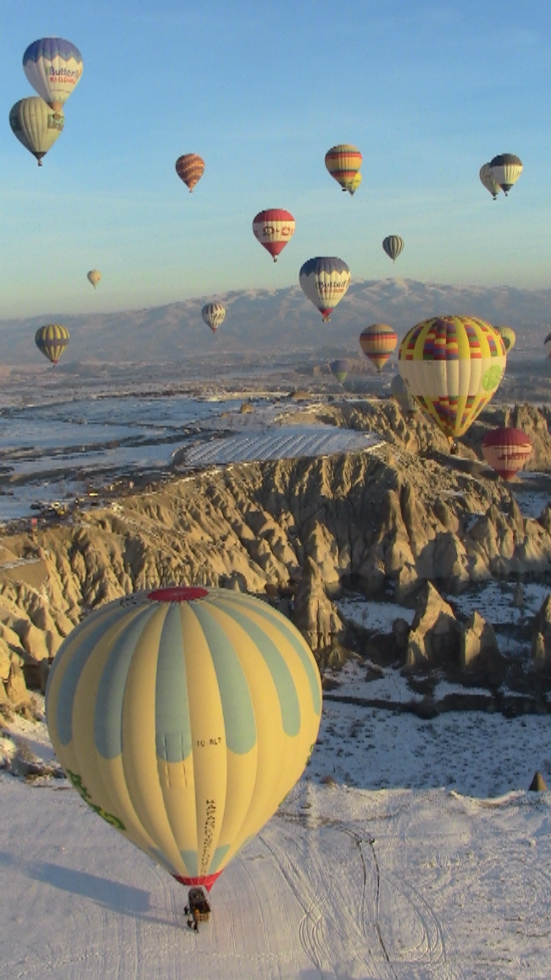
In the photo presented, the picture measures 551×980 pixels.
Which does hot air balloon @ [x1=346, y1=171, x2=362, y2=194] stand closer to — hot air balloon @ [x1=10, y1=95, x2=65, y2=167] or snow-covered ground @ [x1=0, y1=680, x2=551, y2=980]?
hot air balloon @ [x1=10, y1=95, x2=65, y2=167]

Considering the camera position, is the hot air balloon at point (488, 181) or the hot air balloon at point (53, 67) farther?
the hot air balloon at point (488, 181)

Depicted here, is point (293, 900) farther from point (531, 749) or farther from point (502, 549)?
point (502, 549)

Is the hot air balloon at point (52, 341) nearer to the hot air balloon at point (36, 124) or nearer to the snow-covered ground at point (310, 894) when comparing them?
the hot air balloon at point (36, 124)

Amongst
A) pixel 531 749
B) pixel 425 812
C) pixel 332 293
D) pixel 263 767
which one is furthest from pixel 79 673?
pixel 332 293

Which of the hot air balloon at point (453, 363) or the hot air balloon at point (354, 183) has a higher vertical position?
the hot air balloon at point (354, 183)

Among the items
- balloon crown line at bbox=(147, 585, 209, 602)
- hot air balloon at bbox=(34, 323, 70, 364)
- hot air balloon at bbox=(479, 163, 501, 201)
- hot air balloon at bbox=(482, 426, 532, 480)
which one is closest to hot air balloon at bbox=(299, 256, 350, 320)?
hot air balloon at bbox=(482, 426, 532, 480)

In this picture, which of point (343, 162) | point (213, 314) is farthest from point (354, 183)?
point (213, 314)

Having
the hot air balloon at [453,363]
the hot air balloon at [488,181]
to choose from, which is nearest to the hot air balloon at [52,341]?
the hot air balloon at [488,181]
